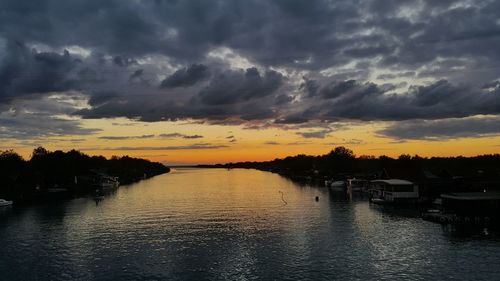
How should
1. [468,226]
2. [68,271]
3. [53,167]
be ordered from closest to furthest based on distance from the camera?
A: 1. [68,271]
2. [468,226]
3. [53,167]

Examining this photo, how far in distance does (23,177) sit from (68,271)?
13319 centimetres

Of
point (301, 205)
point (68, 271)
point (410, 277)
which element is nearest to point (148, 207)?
point (301, 205)

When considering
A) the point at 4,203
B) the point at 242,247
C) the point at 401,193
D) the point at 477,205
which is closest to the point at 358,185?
the point at 401,193

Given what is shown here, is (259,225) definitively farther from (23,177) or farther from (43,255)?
(23,177)

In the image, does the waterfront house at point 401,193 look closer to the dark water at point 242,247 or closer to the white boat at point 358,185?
the dark water at point 242,247

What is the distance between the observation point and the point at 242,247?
61281mm

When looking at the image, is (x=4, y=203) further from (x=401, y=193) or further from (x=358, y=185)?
(x=358, y=185)

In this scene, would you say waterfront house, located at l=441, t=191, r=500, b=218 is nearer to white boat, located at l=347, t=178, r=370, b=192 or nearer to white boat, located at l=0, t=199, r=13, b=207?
white boat, located at l=347, t=178, r=370, b=192

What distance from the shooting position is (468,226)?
243 ft

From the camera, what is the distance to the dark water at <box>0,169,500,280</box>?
48.4 metres

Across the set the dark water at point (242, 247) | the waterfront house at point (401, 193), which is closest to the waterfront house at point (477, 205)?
the dark water at point (242, 247)

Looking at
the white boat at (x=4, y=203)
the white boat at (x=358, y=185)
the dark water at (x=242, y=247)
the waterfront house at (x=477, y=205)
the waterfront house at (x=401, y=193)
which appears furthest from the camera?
the white boat at (x=358, y=185)

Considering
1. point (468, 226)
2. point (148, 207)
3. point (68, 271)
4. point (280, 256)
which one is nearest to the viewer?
point (68, 271)

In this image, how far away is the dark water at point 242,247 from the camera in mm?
48375
